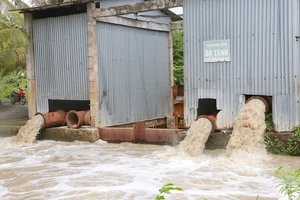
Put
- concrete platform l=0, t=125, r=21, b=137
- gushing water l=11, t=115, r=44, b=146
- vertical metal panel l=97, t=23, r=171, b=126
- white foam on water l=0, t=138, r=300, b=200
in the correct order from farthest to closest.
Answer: concrete platform l=0, t=125, r=21, b=137 → vertical metal panel l=97, t=23, r=171, b=126 → gushing water l=11, t=115, r=44, b=146 → white foam on water l=0, t=138, r=300, b=200

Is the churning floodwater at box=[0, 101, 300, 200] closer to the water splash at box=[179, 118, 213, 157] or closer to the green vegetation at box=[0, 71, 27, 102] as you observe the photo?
the water splash at box=[179, 118, 213, 157]

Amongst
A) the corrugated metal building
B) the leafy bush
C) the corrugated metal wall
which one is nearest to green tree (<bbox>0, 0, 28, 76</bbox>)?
the corrugated metal building

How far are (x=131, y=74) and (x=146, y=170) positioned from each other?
612cm

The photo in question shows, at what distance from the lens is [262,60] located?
9.75m

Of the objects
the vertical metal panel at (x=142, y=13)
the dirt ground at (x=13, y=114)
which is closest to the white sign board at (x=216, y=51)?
the vertical metal panel at (x=142, y=13)

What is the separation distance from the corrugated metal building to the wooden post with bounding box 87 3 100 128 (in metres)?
0.21

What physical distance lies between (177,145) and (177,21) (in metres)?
7.54

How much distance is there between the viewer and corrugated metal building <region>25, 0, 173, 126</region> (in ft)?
42.0

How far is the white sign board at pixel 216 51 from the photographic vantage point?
10227 millimetres

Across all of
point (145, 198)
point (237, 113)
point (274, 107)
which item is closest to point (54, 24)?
point (237, 113)

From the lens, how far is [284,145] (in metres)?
9.16

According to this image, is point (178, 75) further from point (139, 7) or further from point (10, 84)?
point (10, 84)

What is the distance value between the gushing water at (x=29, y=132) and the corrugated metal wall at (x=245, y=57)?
16.0ft

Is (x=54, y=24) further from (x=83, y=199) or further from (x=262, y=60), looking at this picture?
(x=83, y=199)
